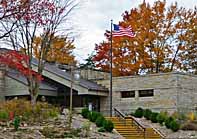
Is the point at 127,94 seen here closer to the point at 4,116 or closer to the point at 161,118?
the point at 161,118

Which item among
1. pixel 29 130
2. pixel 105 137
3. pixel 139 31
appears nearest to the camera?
pixel 29 130

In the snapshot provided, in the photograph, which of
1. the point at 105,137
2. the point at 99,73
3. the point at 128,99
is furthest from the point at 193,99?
the point at 105,137

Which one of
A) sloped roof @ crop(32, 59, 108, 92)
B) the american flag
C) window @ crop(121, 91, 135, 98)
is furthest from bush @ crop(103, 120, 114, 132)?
window @ crop(121, 91, 135, 98)

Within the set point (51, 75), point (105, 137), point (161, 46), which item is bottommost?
point (105, 137)

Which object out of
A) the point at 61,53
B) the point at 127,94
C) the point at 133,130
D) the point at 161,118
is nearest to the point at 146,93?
the point at 127,94

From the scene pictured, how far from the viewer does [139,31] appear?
50000mm

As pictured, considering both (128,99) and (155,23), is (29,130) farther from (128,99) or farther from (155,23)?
(155,23)

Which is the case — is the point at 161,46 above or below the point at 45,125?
above

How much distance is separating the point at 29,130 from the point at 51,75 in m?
19.7

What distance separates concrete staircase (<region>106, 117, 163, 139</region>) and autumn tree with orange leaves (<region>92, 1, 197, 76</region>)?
52.7ft

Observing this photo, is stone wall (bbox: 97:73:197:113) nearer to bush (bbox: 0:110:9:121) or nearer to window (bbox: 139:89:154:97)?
window (bbox: 139:89:154:97)

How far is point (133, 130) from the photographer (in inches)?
1305

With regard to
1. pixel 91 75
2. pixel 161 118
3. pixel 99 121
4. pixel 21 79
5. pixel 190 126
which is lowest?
pixel 190 126

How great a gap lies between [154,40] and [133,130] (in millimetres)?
18532
